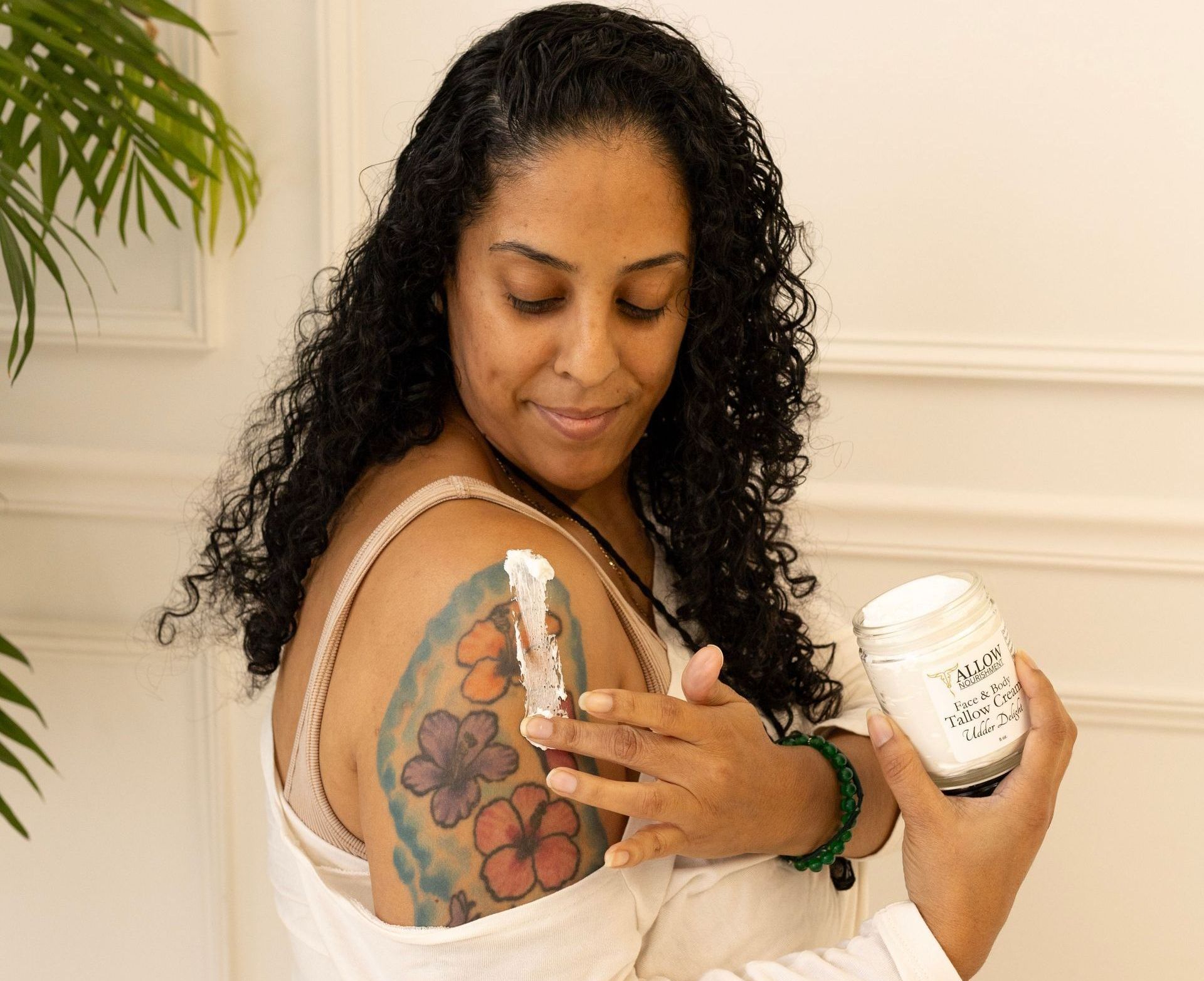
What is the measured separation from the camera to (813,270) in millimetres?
1613

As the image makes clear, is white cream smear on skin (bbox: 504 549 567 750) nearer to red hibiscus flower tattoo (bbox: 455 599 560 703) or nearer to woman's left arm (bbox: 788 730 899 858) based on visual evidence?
red hibiscus flower tattoo (bbox: 455 599 560 703)

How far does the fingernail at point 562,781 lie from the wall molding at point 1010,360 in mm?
978

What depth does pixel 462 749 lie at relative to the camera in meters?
0.75

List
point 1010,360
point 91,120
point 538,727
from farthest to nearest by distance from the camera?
point 1010,360, point 91,120, point 538,727

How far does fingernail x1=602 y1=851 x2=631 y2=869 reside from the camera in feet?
2.45

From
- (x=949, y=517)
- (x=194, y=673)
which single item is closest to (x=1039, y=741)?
(x=949, y=517)

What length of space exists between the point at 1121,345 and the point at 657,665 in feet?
3.00

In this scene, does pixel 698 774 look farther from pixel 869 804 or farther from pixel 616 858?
pixel 869 804

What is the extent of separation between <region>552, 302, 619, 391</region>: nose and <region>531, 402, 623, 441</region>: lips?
0.19ft

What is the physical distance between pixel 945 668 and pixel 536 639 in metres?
0.27

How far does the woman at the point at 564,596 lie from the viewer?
0.77 m

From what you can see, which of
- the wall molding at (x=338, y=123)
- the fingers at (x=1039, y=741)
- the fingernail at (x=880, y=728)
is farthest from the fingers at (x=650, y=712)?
the wall molding at (x=338, y=123)

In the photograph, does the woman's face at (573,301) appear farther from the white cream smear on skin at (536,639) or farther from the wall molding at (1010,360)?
the wall molding at (1010,360)

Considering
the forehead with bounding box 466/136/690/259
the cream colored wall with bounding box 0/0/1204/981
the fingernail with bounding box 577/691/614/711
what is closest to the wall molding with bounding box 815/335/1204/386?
the cream colored wall with bounding box 0/0/1204/981
